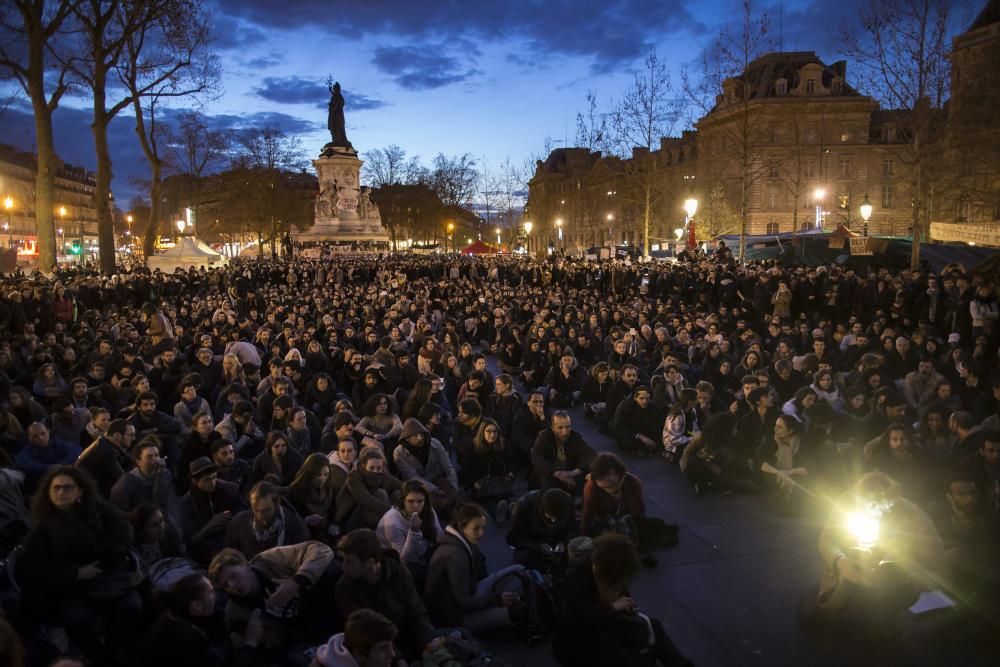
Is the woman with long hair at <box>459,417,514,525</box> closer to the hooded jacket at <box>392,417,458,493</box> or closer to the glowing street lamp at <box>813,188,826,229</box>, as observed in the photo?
the hooded jacket at <box>392,417,458,493</box>

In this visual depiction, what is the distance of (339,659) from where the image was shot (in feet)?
11.3

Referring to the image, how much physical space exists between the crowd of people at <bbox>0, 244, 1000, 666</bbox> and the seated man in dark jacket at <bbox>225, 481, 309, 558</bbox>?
2 centimetres

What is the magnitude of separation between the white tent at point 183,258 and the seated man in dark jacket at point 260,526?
3491 cm

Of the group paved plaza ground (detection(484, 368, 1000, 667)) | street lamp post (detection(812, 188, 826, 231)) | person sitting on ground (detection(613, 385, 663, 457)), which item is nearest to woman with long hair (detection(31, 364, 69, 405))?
paved plaza ground (detection(484, 368, 1000, 667))

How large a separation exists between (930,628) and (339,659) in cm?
386

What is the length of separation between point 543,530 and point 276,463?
2.52 meters

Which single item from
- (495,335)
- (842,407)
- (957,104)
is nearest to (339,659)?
(842,407)

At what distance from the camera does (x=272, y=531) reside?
196 inches

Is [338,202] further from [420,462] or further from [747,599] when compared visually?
[747,599]

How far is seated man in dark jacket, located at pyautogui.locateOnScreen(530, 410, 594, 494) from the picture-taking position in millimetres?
6648

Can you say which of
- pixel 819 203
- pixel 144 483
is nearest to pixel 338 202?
pixel 819 203

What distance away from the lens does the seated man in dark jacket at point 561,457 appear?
6648 millimetres

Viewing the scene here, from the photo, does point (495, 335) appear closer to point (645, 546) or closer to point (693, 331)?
point (693, 331)

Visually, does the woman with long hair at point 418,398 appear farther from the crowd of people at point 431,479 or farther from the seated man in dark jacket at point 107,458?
the seated man in dark jacket at point 107,458
